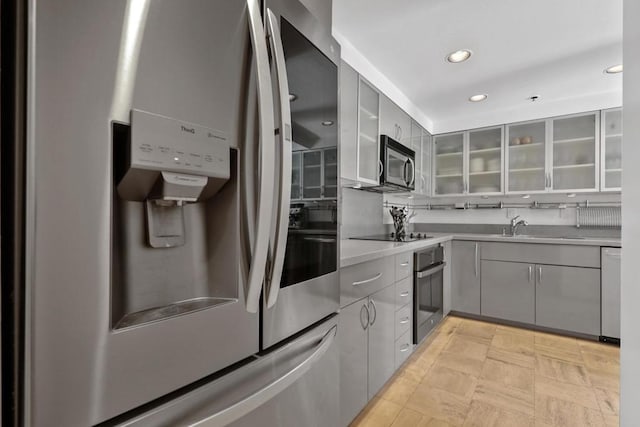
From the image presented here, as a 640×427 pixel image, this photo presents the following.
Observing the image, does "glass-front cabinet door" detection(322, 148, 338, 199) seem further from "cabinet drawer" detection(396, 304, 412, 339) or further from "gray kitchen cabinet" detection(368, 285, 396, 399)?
"cabinet drawer" detection(396, 304, 412, 339)

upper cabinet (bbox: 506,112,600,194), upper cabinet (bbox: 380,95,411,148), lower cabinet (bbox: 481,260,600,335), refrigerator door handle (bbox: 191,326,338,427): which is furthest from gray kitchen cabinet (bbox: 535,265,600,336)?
refrigerator door handle (bbox: 191,326,338,427)

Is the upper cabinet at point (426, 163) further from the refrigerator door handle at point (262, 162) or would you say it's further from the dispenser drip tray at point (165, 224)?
the dispenser drip tray at point (165, 224)

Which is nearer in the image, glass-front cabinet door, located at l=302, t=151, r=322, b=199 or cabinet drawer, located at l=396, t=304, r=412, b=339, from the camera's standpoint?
glass-front cabinet door, located at l=302, t=151, r=322, b=199

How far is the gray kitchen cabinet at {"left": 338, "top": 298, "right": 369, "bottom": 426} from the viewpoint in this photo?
1453 mm

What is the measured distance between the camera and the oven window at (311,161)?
0.91 meters

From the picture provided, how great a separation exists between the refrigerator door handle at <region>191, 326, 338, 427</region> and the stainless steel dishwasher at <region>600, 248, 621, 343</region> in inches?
120

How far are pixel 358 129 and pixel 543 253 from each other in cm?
232

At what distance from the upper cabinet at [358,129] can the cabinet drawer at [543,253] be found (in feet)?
5.66

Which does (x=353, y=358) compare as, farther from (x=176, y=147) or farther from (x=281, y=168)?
(x=176, y=147)

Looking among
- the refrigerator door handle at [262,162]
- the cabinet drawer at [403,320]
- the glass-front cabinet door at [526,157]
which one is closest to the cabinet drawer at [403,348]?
the cabinet drawer at [403,320]

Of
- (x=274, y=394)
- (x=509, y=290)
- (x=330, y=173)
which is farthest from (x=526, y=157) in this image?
(x=274, y=394)

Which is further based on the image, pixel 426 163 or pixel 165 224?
pixel 426 163

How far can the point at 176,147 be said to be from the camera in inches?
22.6

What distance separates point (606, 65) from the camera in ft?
8.38
